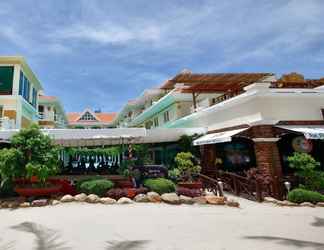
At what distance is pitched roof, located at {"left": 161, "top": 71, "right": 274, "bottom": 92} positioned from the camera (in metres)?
21.6

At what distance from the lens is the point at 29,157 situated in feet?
44.4

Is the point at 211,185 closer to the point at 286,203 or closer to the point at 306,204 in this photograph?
the point at 286,203

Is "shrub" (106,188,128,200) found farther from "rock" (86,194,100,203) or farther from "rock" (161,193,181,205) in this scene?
"rock" (161,193,181,205)

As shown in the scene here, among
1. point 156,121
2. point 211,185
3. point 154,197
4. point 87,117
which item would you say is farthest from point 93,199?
point 87,117

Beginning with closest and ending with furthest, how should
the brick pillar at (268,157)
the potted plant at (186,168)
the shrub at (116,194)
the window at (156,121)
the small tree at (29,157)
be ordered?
the small tree at (29,157)
the shrub at (116,194)
the brick pillar at (268,157)
the potted plant at (186,168)
the window at (156,121)

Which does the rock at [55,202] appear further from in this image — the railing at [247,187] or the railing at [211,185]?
the railing at [247,187]

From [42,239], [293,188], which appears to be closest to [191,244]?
[42,239]

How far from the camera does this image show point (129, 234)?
26.8 feet

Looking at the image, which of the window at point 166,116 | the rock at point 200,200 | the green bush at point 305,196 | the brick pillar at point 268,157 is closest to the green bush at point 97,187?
the rock at point 200,200

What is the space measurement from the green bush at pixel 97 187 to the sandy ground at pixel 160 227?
1.51 m

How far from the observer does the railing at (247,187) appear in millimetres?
13984

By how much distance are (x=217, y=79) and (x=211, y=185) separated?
944 centimetres

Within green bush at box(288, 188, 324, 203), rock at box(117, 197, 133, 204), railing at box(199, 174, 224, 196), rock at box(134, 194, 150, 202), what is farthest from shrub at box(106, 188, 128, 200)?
green bush at box(288, 188, 324, 203)

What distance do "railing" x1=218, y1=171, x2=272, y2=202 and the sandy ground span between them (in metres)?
1.48
